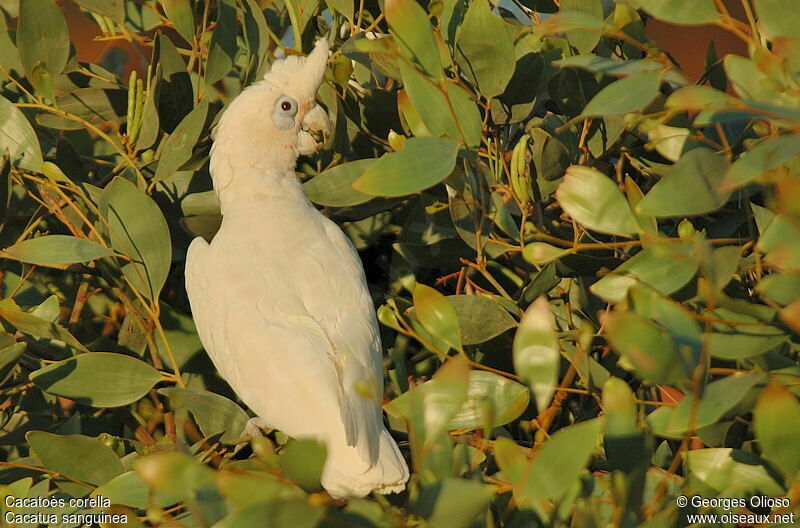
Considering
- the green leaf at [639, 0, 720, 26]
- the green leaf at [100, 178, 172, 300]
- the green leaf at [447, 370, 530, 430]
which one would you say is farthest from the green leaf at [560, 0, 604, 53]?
the green leaf at [100, 178, 172, 300]

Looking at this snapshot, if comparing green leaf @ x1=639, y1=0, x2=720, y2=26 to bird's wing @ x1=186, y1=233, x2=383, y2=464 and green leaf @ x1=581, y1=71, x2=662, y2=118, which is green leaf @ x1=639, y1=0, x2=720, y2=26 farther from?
bird's wing @ x1=186, y1=233, x2=383, y2=464

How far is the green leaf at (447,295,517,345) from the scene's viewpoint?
1399mm

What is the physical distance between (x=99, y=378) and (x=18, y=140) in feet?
1.67

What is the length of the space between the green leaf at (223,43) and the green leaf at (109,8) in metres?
0.27

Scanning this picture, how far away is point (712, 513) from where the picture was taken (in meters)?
1.01

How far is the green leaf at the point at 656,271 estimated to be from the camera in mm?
1027

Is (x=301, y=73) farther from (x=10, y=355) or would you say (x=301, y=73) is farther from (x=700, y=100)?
(x=700, y=100)

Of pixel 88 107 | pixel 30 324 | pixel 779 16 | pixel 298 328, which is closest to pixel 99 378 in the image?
pixel 30 324

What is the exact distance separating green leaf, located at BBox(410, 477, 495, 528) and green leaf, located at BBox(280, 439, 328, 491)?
0.39 feet

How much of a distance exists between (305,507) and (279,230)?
3.45 feet

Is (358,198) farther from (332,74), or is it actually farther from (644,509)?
(644,509)

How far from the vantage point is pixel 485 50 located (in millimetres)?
1331


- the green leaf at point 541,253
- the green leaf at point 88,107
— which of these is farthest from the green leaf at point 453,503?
the green leaf at point 88,107

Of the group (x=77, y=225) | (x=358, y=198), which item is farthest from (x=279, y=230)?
(x=77, y=225)
